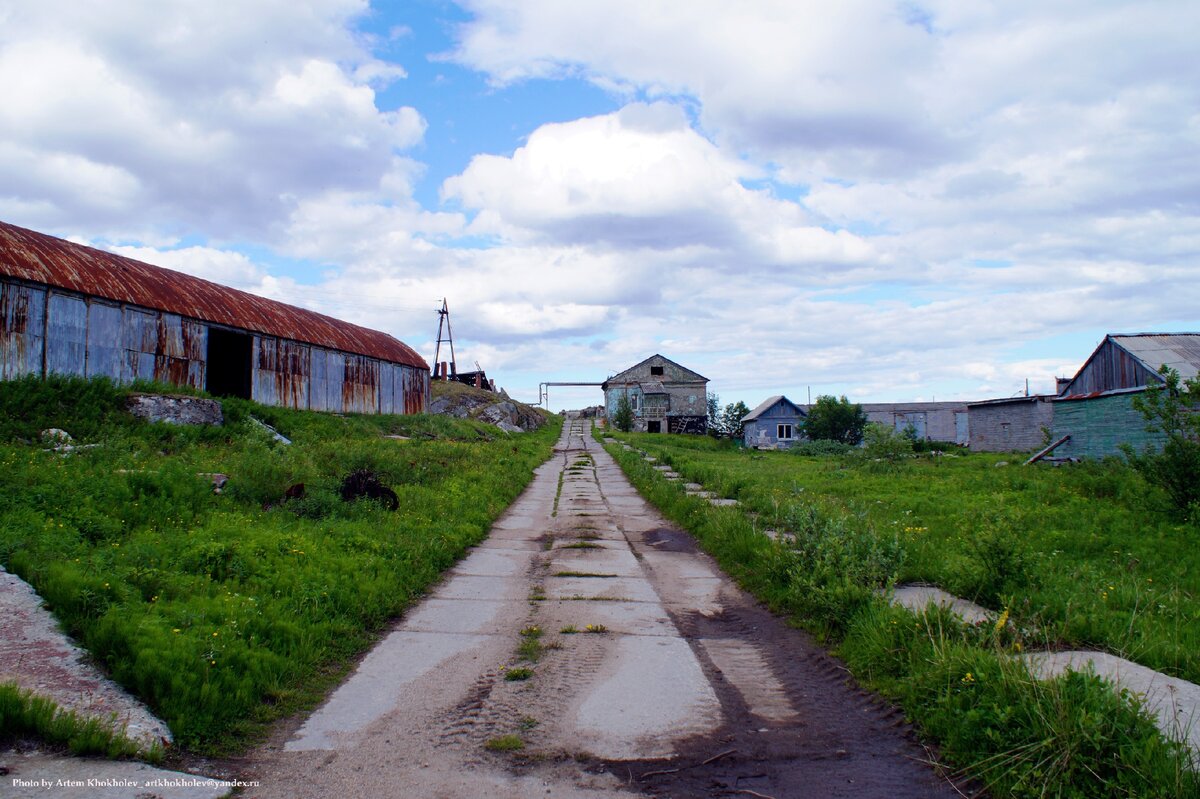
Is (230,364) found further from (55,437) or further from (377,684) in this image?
(377,684)

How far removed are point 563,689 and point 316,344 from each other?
955 inches

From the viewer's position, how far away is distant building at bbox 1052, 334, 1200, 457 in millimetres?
23609

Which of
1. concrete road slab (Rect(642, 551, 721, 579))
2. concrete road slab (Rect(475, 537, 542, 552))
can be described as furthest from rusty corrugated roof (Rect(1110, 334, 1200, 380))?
concrete road slab (Rect(475, 537, 542, 552))

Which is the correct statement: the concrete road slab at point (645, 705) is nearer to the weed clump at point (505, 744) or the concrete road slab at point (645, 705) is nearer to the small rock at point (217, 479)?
the weed clump at point (505, 744)

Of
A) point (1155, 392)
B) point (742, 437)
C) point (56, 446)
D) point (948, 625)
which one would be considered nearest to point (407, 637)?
point (948, 625)

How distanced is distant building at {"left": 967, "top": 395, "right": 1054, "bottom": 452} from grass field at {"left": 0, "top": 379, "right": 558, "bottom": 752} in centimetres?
2948

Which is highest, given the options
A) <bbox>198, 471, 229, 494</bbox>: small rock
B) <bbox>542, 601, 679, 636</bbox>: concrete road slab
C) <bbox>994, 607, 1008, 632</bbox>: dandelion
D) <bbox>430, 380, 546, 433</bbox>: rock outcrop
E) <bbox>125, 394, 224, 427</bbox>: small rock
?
<bbox>430, 380, 546, 433</bbox>: rock outcrop

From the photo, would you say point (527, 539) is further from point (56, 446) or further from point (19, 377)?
point (19, 377)

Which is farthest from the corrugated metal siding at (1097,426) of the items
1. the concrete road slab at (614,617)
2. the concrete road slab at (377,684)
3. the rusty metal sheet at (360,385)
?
the rusty metal sheet at (360,385)

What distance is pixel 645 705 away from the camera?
4527 millimetres

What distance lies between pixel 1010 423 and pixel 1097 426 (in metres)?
11.3

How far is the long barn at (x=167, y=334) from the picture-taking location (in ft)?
54.1

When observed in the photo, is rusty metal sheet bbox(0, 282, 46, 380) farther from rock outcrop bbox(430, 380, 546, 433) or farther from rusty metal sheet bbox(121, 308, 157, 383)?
rock outcrop bbox(430, 380, 546, 433)

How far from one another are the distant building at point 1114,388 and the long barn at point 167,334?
86.3 ft
